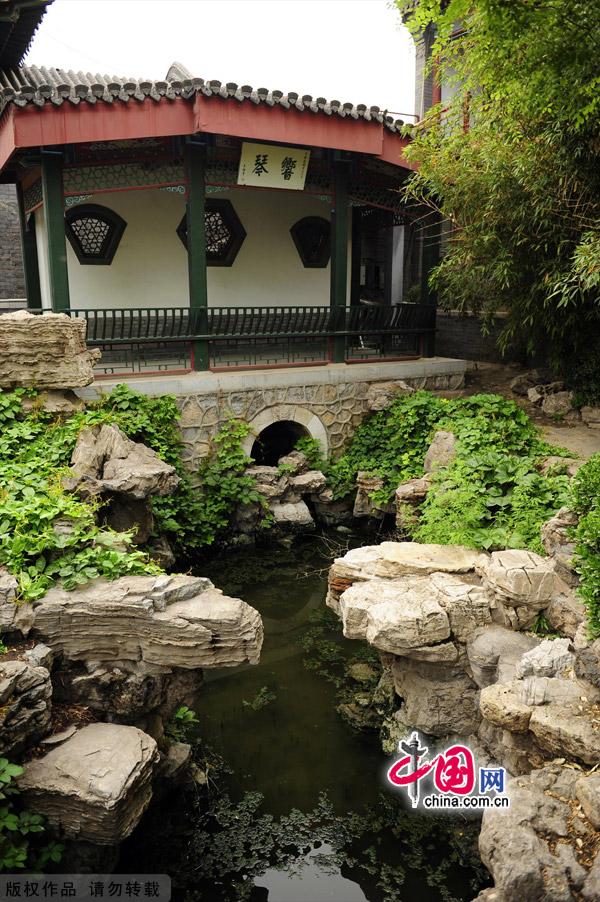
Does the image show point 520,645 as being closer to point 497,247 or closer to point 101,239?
point 497,247

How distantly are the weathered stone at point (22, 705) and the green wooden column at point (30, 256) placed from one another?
1037 centimetres

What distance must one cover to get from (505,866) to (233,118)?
28.6ft

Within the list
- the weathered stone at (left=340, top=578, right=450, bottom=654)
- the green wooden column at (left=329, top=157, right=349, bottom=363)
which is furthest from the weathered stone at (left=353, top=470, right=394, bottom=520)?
the weathered stone at (left=340, top=578, right=450, bottom=654)

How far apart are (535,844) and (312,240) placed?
454 inches

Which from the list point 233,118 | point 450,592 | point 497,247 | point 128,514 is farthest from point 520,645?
point 233,118

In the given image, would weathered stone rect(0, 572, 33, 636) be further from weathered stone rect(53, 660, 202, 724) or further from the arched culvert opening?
the arched culvert opening

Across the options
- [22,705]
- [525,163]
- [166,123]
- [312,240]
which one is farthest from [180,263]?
[22,705]

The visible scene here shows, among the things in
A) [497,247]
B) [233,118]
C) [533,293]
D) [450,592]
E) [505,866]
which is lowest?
[505,866]

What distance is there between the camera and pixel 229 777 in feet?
19.2

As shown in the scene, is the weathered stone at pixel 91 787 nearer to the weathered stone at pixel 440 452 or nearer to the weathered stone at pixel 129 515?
the weathered stone at pixel 129 515

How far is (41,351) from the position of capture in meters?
7.95

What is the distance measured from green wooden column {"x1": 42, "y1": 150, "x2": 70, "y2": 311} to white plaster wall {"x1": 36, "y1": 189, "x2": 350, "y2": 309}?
7.40 feet

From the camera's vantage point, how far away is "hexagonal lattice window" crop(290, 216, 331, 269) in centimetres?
1315

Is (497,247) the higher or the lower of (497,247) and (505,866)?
the higher
